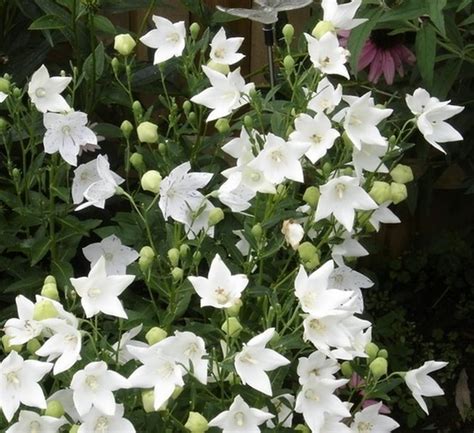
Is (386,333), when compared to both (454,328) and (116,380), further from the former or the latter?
(116,380)

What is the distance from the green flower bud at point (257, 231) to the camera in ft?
4.87

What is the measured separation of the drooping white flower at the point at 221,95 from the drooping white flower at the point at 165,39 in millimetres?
157

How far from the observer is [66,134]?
171cm

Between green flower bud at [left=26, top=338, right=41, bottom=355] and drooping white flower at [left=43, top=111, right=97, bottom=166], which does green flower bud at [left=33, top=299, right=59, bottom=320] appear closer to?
green flower bud at [left=26, top=338, right=41, bottom=355]

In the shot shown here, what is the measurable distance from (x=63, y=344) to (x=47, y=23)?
90cm

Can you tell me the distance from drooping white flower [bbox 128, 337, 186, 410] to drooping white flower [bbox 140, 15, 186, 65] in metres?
0.59

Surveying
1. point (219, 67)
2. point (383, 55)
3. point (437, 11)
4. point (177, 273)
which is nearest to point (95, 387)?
point (177, 273)

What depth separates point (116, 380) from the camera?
1.32 meters

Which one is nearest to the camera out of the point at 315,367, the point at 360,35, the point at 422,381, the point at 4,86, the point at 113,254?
the point at 315,367

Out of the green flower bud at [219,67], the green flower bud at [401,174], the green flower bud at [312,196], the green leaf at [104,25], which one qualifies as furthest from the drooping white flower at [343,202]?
the green leaf at [104,25]

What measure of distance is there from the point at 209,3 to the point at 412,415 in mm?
1226

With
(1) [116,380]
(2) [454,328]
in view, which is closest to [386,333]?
(2) [454,328]

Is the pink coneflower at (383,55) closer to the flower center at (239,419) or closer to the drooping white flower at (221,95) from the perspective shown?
the drooping white flower at (221,95)

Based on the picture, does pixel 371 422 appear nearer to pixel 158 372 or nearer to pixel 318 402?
pixel 318 402
